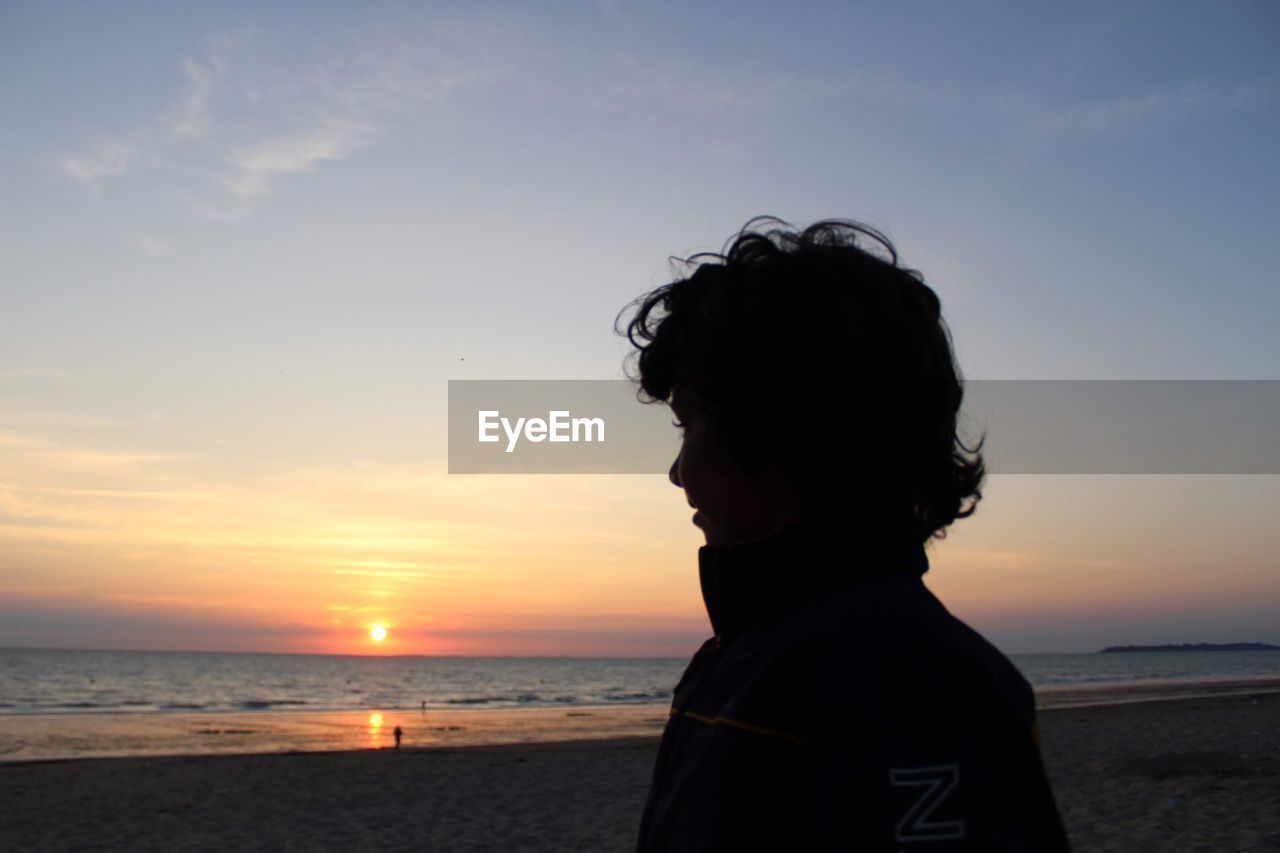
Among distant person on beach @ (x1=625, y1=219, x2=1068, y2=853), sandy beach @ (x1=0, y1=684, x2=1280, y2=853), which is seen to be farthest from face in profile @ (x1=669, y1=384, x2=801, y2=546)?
sandy beach @ (x1=0, y1=684, x2=1280, y2=853)

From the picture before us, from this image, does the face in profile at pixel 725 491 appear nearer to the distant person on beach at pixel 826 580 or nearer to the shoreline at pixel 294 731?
the distant person on beach at pixel 826 580

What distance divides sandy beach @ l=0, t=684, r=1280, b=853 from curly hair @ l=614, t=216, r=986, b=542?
25.6 ft

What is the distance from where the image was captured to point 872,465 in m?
1.33

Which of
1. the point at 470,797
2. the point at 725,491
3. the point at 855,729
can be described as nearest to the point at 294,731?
the point at 470,797

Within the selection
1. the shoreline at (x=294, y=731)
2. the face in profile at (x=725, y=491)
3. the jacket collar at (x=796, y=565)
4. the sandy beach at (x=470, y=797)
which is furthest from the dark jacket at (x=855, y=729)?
the shoreline at (x=294, y=731)

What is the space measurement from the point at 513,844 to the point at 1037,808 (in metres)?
8.81

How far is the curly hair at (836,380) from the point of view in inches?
52.2

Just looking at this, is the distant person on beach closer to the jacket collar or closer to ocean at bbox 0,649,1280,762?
the jacket collar

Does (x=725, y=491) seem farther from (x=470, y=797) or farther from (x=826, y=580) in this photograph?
(x=470, y=797)

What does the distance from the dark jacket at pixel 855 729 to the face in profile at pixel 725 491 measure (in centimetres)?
10

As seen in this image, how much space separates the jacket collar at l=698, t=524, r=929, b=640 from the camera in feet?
4.09

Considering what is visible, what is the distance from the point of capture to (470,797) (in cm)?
1198

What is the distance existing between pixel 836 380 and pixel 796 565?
26cm

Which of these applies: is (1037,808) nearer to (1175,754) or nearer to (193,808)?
(193,808)
